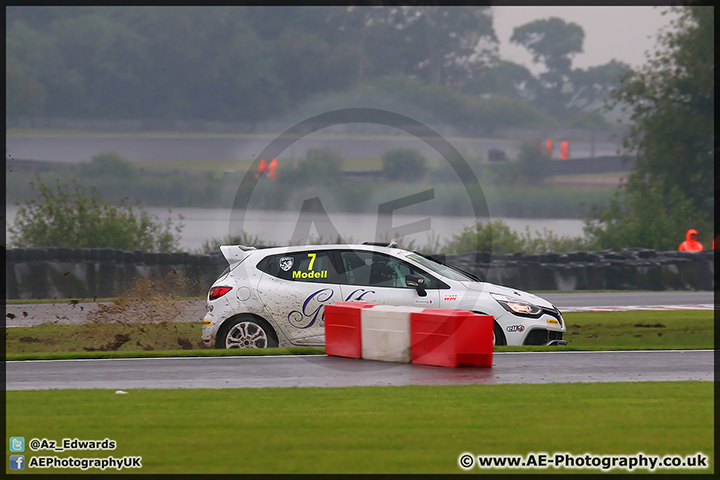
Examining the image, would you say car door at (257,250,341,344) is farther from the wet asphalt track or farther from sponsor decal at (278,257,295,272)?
the wet asphalt track

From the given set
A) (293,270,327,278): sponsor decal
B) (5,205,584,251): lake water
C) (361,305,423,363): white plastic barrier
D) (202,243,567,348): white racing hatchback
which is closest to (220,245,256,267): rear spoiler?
(202,243,567,348): white racing hatchback

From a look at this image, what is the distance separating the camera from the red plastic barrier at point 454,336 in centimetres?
949

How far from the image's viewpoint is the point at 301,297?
10.8 meters

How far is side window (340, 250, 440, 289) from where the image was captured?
36.0 feet

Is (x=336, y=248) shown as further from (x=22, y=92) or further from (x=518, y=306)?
(x=22, y=92)

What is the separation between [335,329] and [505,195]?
57.8m

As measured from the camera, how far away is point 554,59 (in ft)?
351

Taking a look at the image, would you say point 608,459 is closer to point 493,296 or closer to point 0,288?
point 493,296

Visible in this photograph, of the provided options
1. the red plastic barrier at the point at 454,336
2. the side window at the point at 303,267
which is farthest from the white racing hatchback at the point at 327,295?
the red plastic barrier at the point at 454,336

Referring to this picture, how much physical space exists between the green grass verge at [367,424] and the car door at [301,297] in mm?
2559

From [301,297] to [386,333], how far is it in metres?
1.43

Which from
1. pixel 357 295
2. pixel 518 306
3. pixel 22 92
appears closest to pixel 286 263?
pixel 357 295

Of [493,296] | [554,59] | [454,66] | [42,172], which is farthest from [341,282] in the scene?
[554,59]

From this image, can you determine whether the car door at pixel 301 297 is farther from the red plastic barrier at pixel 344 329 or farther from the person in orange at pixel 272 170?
the person in orange at pixel 272 170
